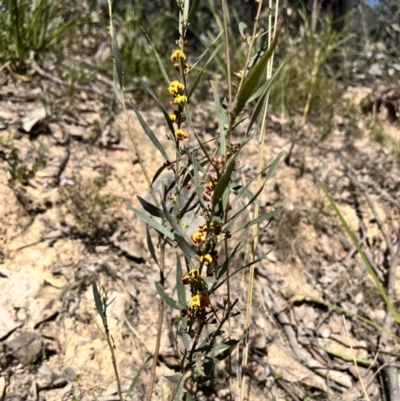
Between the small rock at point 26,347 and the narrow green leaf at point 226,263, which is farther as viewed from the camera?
the small rock at point 26,347

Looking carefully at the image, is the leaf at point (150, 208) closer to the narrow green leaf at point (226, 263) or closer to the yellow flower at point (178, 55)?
the narrow green leaf at point (226, 263)

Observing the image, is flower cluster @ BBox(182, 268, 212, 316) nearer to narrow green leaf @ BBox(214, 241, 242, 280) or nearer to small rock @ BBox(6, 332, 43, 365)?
narrow green leaf @ BBox(214, 241, 242, 280)

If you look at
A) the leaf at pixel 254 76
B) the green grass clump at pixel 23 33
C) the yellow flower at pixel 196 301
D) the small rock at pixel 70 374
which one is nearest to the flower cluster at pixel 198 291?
the yellow flower at pixel 196 301

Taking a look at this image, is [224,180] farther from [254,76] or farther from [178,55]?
[178,55]

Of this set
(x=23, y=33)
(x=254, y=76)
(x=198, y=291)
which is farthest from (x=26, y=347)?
(x=23, y=33)

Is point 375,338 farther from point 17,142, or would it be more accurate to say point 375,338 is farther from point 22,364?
point 17,142

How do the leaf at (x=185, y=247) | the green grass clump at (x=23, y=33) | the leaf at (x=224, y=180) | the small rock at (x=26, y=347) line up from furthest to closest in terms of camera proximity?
the green grass clump at (x=23, y=33) → the small rock at (x=26, y=347) → the leaf at (x=185, y=247) → the leaf at (x=224, y=180)

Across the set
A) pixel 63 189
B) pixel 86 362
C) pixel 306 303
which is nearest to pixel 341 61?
pixel 306 303

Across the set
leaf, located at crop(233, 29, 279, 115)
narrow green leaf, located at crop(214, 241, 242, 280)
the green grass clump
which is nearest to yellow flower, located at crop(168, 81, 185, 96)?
leaf, located at crop(233, 29, 279, 115)

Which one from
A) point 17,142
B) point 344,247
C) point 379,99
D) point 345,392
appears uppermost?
point 379,99
